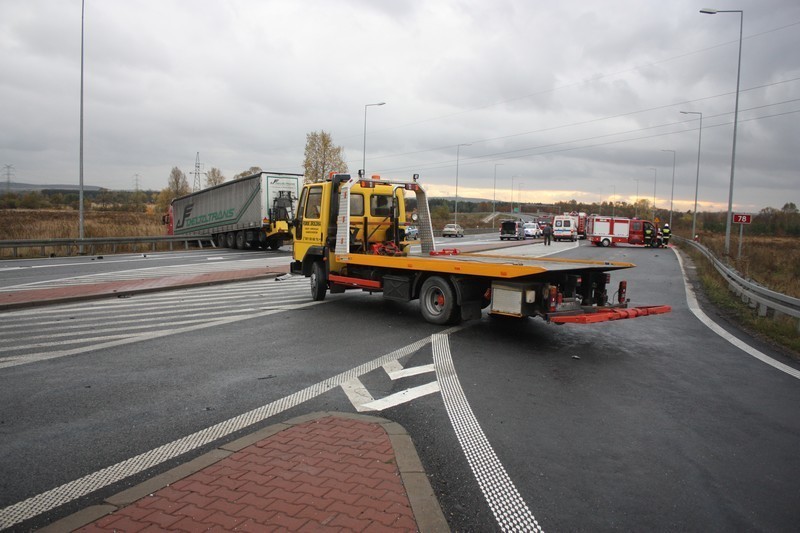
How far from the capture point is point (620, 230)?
4325cm

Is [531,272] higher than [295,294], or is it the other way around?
[531,272]

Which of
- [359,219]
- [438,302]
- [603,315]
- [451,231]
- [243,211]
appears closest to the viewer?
[603,315]

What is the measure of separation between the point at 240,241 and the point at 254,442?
28770 mm

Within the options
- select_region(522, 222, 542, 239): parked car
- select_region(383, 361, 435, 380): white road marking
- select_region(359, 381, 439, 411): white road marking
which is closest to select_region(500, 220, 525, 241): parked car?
select_region(522, 222, 542, 239): parked car

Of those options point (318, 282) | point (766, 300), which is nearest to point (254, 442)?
point (318, 282)

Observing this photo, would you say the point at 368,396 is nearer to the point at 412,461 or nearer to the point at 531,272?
the point at 412,461

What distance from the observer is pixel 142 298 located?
12109 mm

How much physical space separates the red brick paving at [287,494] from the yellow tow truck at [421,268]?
4.17 m

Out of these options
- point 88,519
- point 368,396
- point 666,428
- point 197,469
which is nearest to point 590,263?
point 666,428

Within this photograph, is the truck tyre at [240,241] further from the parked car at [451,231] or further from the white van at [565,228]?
the white van at [565,228]

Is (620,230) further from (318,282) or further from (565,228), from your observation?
(318,282)

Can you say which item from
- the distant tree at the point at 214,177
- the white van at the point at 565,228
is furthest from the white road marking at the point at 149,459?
the distant tree at the point at 214,177

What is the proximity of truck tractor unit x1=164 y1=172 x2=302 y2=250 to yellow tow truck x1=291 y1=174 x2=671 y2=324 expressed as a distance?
1377 centimetres

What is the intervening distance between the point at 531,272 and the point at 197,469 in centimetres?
490
